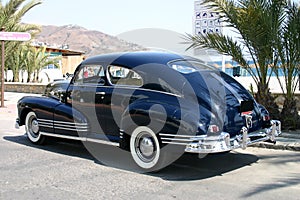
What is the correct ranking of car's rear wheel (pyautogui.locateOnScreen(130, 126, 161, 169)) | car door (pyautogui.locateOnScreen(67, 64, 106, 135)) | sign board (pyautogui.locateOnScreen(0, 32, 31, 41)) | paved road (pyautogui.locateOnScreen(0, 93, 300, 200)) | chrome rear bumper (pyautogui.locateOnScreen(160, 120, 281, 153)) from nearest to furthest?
paved road (pyautogui.locateOnScreen(0, 93, 300, 200)), chrome rear bumper (pyautogui.locateOnScreen(160, 120, 281, 153)), car's rear wheel (pyautogui.locateOnScreen(130, 126, 161, 169)), car door (pyautogui.locateOnScreen(67, 64, 106, 135)), sign board (pyautogui.locateOnScreen(0, 32, 31, 41))

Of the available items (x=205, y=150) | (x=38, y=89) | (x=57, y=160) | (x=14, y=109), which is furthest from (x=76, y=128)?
(x=38, y=89)

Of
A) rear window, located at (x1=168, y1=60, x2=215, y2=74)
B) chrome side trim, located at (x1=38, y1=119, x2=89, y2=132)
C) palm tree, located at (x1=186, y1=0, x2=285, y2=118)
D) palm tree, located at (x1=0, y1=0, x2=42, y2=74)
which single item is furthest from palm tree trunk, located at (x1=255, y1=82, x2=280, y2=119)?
palm tree, located at (x1=0, y1=0, x2=42, y2=74)

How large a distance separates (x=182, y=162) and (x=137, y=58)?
1.84m

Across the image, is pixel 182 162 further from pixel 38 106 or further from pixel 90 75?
pixel 38 106

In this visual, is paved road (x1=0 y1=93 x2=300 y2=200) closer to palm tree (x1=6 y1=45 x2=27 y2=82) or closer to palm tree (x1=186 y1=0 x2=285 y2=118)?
palm tree (x1=186 y1=0 x2=285 y2=118)

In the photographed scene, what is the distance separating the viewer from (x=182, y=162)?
20.8 feet

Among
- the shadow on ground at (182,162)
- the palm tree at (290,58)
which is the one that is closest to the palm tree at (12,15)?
the shadow on ground at (182,162)

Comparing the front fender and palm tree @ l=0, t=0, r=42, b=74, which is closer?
the front fender

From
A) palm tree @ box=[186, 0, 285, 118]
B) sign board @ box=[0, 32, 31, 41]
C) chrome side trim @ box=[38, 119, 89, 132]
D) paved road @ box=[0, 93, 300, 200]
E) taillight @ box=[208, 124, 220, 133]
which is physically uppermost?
sign board @ box=[0, 32, 31, 41]

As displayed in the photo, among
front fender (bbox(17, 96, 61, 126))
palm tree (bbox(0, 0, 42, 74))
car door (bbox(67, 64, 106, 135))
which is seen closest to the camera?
car door (bbox(67, 64, 106, 135))

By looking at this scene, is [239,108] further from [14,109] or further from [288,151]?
[14,109]

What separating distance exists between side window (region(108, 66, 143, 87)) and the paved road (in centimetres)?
135

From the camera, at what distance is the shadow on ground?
569 cm

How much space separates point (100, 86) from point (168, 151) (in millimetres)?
1817
